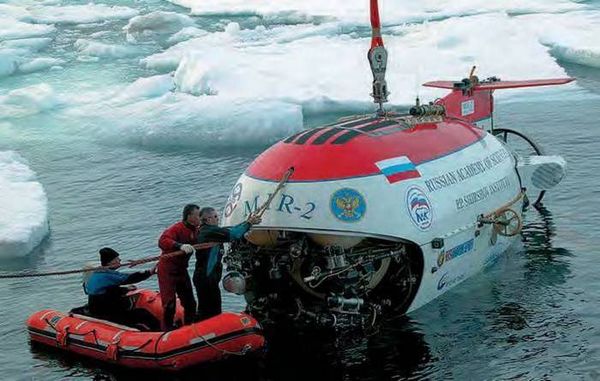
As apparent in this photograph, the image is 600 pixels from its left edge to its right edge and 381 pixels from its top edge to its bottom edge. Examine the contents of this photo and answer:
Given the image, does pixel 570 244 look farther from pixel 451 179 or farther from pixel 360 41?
pixel 360 41

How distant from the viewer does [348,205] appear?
9.41 meters

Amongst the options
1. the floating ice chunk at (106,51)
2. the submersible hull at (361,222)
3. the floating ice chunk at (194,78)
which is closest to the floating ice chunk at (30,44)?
the floating ice chunk at (106,51)

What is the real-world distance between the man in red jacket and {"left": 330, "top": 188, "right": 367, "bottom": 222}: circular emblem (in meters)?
1.51

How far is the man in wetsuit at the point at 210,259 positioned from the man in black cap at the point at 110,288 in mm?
697

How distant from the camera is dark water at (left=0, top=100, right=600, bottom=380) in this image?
365 inches

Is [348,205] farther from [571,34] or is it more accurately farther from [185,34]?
[185,34]

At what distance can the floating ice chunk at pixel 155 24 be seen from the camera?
103ft

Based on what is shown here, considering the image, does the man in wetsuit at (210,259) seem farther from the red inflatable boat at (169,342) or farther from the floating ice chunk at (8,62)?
the floating ice chunk at (8,62)

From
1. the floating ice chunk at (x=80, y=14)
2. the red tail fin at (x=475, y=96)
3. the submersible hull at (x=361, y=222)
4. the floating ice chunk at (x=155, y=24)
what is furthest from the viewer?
the floating ice chunk at (x=80, y=14)

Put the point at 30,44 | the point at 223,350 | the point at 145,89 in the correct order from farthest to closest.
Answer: the point at 30,44
the point at 145,89
the point at 223,350

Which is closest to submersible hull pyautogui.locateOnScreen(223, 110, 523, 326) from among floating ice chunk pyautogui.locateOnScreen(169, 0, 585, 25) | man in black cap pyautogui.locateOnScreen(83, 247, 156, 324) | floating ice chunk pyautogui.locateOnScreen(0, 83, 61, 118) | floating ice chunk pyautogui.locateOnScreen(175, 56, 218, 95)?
man in black cap pyautogui.locateOnScreen(83, 247, 156, 324)

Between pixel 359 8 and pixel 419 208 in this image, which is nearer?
pixel 419 208

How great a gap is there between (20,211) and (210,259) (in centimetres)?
628

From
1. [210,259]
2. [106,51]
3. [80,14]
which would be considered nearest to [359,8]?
[106,51]
